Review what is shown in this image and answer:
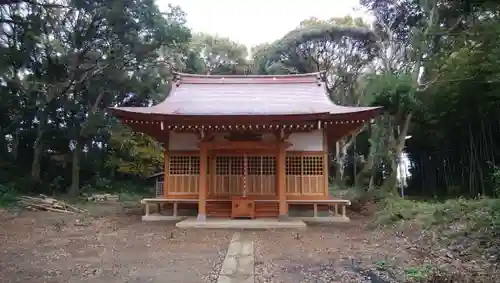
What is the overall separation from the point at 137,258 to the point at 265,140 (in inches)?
243

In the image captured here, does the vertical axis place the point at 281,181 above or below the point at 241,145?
below

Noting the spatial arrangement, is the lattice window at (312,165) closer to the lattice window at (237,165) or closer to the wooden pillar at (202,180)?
the lattice window at (237,165)

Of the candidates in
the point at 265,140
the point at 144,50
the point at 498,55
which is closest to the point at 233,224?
the point at 265,140

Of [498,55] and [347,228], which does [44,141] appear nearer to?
[347,228]

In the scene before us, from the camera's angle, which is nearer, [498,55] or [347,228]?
[498,55]

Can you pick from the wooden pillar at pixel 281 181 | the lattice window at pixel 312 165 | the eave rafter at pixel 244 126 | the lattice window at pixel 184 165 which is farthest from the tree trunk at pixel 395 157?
the lattice window at pixel 184 165

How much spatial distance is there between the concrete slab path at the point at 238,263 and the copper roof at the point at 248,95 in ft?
17.5

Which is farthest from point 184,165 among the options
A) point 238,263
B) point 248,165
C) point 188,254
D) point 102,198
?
point 102,198

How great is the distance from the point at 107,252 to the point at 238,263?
2758 millimetres

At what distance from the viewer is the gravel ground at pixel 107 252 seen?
5.57 m

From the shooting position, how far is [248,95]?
578 inches

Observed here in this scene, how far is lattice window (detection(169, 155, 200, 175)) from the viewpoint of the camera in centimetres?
1249

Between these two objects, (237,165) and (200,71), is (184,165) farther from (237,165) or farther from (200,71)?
(200,71)

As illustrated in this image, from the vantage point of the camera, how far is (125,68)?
69.6ft
